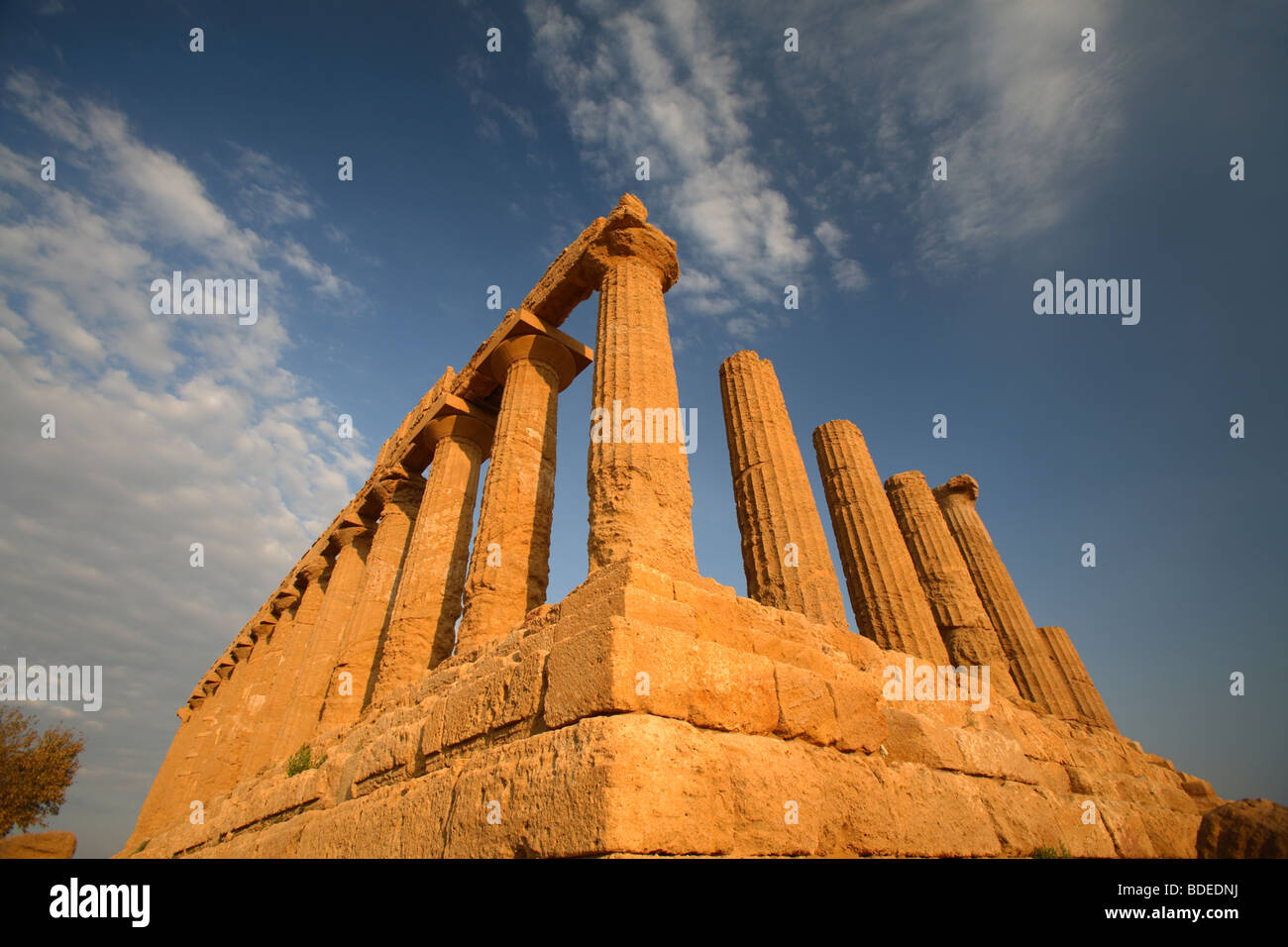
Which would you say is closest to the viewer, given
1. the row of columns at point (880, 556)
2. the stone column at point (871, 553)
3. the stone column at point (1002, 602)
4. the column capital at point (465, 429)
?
the row of columns at point (880, 556)

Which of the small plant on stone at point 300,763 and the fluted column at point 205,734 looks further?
Answer: the fluted column at point 205,734

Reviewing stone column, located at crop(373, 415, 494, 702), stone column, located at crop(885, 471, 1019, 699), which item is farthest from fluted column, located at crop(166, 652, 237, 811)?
stone column, located at crop(885, 471, 1019, 699)

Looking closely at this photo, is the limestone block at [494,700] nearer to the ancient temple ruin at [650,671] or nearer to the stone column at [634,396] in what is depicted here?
the ancient temple ruin at [650,671]

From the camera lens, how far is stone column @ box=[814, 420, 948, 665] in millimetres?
11383

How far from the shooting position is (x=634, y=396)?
302 inches

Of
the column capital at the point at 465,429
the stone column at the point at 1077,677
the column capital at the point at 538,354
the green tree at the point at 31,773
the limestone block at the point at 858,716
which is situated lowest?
the green tree at the point at 31,773

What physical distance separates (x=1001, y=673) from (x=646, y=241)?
11.6 meters

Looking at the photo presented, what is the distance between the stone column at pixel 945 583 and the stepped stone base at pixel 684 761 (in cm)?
650

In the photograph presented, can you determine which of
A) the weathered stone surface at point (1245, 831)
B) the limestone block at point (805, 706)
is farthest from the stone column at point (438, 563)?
the weathered stone surface at point (1245, 831)

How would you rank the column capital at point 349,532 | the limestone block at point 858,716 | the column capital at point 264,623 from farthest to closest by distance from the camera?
the column capital at point 264,623 → the column capital at point 349,532 → the limestone block at point 858,716

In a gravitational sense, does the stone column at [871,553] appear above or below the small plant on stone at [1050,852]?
above

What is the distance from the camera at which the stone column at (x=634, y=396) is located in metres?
6.58
